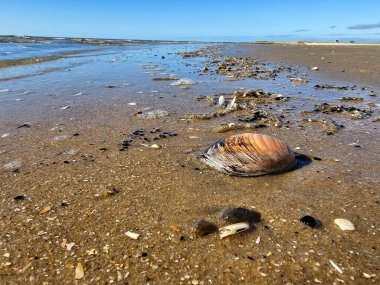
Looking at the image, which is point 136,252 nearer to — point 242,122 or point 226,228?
point 226,228

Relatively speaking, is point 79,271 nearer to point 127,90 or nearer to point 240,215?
point 240,215

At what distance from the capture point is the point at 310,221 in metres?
2.91

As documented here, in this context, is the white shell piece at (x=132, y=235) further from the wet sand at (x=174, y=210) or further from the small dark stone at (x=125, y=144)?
the small dark stone at (x=125, y=144)

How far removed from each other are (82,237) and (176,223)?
777 mm

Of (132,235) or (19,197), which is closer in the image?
(132,235)

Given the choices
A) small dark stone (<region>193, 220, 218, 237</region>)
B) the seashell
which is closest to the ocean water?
the seashell

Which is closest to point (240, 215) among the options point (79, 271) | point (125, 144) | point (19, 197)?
point (79, 271)

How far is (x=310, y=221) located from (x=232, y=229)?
685 millimetres

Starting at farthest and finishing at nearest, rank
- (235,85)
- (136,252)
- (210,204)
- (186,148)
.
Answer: (235,85) < (186,148) < (210,204) < (136,252)

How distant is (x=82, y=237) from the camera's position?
2764mm

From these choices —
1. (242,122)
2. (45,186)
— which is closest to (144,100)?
(242,122)

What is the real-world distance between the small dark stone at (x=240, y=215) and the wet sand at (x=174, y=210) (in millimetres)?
77

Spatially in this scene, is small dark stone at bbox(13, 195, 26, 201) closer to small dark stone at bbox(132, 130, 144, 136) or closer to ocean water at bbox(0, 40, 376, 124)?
small dark stone at bbox(132, 130, 144, 136)

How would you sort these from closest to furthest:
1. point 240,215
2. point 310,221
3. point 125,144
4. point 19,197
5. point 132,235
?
point 132,235 < point 310,221 < point 240,215 < point 19,197 < point 125,144
